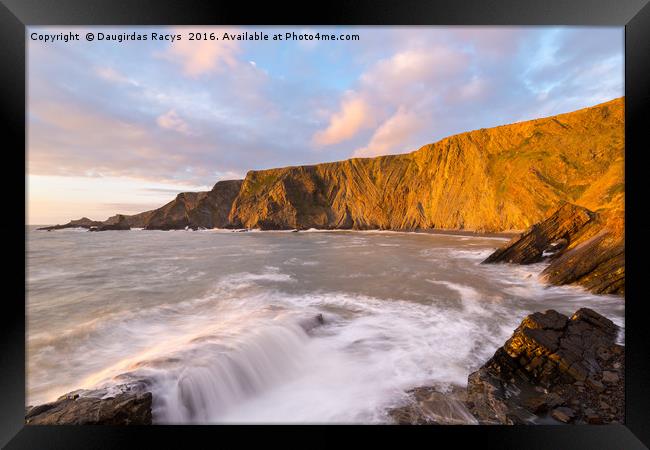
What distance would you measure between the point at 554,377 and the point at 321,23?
4195 millimetres

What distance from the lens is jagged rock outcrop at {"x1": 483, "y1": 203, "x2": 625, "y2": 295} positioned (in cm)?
579

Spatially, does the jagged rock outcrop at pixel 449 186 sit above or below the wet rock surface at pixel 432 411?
above

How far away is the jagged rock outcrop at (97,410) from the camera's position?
1.98 metres

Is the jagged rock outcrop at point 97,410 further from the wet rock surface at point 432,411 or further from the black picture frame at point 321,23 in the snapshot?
the wet rock surface at point 432,411

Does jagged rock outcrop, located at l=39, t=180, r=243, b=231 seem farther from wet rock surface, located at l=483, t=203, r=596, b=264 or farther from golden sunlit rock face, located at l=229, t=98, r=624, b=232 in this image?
wet rock surface, located at l=483, t=203, r=596, b=264

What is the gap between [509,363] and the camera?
278 centimetres

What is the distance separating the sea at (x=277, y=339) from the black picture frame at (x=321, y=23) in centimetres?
36

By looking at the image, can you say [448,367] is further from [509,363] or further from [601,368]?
[601,368]

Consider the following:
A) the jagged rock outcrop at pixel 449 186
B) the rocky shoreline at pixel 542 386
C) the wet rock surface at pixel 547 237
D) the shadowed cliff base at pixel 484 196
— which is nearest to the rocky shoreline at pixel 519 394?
the rocky shoreline at pixel 542 386

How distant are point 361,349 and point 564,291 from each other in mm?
6100

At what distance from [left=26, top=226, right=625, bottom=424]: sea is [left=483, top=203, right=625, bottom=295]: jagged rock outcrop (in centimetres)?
53

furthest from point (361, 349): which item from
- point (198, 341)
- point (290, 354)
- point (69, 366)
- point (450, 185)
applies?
point (450, 185)

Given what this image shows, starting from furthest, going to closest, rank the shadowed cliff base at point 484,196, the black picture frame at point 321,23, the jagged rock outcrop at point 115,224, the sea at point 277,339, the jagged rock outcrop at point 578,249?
1. the jagged rock outcrop at point 115,224
2. the shadowed cliff base at point 484,196
3. the jagged rock outcrop at point 578,249
4. the sea at point 277,339
5. the black picture frame at point 321,23

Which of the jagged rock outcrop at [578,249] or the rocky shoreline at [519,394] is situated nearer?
the rocky shoreline at [519,394]
